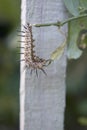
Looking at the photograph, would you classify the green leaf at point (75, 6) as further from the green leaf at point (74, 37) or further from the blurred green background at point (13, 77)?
the blurred green background at point (13, 77)

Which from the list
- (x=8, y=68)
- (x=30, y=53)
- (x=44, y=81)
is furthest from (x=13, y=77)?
(x=30, y=53)

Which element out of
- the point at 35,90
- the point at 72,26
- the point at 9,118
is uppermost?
the point at 72,26

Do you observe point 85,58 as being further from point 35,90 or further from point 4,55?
point 35,90

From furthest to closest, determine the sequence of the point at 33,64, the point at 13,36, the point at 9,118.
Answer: the point at 9,118, the point at 13,36, the point at 33,64

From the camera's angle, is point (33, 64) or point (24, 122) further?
point (24, 122)

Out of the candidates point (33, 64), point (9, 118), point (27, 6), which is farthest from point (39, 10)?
point (9, 118)

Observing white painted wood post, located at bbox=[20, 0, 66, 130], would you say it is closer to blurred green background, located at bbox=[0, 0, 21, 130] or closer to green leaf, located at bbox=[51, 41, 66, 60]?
green leaf, located at bbox=[51, 41, 66, 60]
